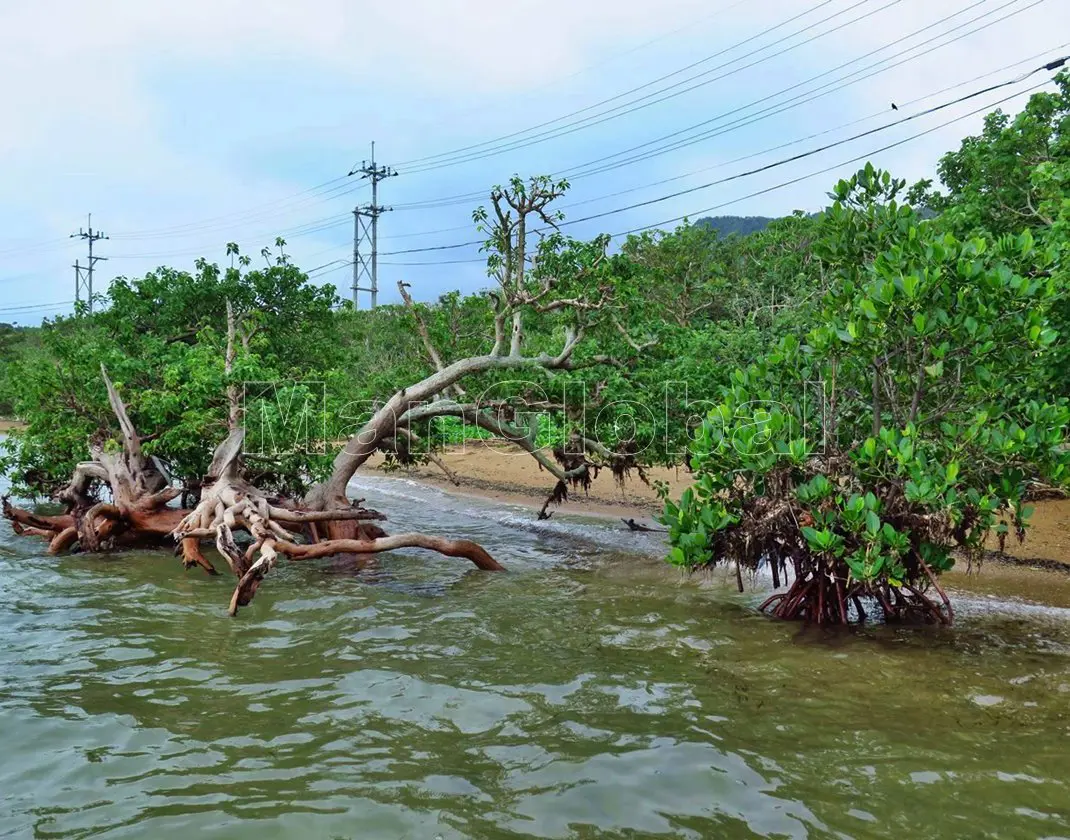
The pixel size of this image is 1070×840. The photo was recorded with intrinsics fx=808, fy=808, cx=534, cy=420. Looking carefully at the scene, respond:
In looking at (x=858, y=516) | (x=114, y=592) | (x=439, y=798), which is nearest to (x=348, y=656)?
(x=439, y=798)

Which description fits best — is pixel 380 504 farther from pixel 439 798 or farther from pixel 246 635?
pixel 439 798

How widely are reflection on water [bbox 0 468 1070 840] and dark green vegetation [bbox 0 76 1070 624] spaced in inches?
40.1

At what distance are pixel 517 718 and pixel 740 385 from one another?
3.90 metres

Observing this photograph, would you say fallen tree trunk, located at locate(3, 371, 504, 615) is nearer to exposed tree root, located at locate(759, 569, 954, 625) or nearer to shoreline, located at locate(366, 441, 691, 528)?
shoreline, located at locate(366, 441, 691, 528)

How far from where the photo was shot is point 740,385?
791cm

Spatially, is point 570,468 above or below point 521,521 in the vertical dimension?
above

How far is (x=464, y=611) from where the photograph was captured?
8.79 metres

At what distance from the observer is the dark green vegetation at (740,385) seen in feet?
22.7

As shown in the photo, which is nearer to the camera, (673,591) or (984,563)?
(673,591)

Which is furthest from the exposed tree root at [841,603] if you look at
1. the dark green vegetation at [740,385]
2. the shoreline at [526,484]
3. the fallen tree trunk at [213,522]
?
the shoreline at [526,484]

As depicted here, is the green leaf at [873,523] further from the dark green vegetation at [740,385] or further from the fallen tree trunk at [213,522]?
the fallen tree trunk at [213,522]

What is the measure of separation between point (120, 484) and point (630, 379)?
8004mm

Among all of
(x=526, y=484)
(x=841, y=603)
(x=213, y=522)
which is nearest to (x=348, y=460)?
(x=213, y=522)

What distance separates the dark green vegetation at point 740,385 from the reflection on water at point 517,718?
1018mm
